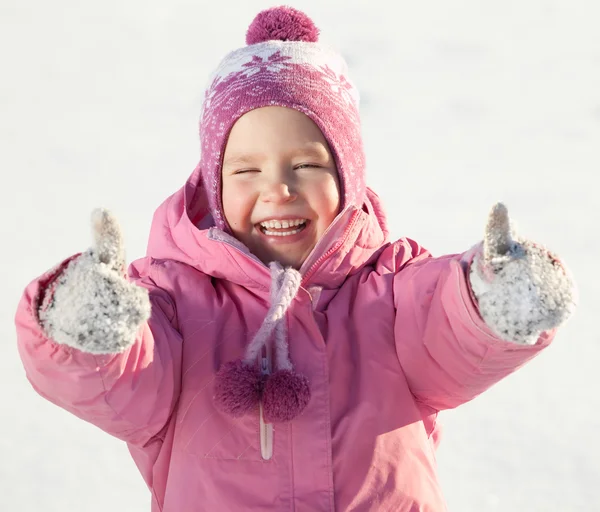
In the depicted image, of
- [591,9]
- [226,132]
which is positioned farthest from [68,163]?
[591,9]

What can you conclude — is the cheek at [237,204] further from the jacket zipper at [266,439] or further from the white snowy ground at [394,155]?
the white snowy ground at [394,155]

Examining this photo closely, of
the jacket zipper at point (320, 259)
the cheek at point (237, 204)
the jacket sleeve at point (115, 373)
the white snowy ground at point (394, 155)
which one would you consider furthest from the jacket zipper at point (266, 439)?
the white snowy ground at point (394, 155)

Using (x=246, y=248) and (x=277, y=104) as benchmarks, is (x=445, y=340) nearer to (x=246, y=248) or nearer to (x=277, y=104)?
(x=246, y=248)

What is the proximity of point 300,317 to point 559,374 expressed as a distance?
1046 mm

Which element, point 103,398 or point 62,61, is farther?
point 62,61

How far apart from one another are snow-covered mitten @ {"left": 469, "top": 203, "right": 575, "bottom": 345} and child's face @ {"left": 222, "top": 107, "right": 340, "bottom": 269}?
1.50ft

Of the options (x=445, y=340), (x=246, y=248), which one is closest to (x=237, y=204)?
(x=246, y=248)

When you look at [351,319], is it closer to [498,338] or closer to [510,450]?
[498,338]

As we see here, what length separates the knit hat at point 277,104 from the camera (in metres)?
1.45

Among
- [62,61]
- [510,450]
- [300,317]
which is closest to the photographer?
[300,317]

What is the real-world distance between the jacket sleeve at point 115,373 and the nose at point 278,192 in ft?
0.84

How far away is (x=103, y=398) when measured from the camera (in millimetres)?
1319

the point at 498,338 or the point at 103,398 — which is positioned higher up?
the point at 498,338

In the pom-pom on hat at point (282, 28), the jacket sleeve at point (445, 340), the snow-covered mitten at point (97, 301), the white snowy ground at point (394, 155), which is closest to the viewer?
the snow-covered mitten at point (97, 301)
